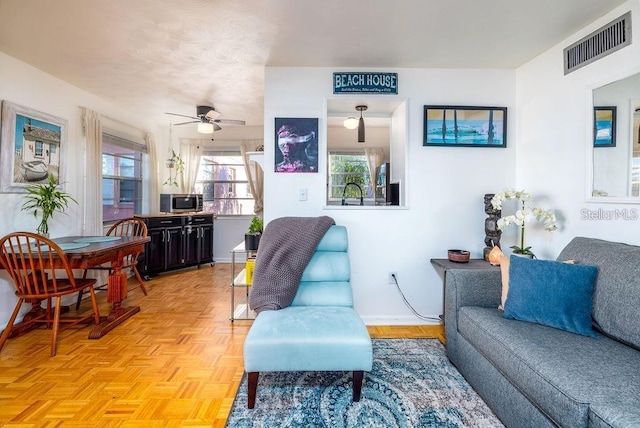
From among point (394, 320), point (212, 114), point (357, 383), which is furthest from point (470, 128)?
point (212, 114)

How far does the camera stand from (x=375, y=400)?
5.55ft

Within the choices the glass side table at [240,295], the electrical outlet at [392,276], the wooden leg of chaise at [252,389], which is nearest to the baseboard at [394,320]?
the electrical outlet at [392,276]

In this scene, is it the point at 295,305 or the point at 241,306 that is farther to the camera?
the point at 241,306

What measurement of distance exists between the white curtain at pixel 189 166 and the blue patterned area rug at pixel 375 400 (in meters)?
4.17

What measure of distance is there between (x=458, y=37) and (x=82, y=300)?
178 inches

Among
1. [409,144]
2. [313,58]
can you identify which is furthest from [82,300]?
[409,144]

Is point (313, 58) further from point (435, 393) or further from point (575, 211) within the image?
point (435, 393)

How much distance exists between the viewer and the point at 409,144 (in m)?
2.75

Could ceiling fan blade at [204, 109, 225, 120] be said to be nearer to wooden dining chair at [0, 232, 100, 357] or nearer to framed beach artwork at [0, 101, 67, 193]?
framed beach artwork at [0, 101, 67, 193]

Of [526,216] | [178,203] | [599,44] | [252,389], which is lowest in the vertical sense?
[252,389]

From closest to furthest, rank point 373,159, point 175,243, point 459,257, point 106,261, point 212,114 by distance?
point 459,257 → point 106,261 → point 212,114 → point 175,243 → point 373,159

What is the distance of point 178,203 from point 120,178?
834 millimetres

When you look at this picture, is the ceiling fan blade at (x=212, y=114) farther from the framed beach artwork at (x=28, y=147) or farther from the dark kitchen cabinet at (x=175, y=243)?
the dark kitchen cabinet at (x=175, y=243)

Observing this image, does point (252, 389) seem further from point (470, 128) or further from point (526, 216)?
point (470, 128)
